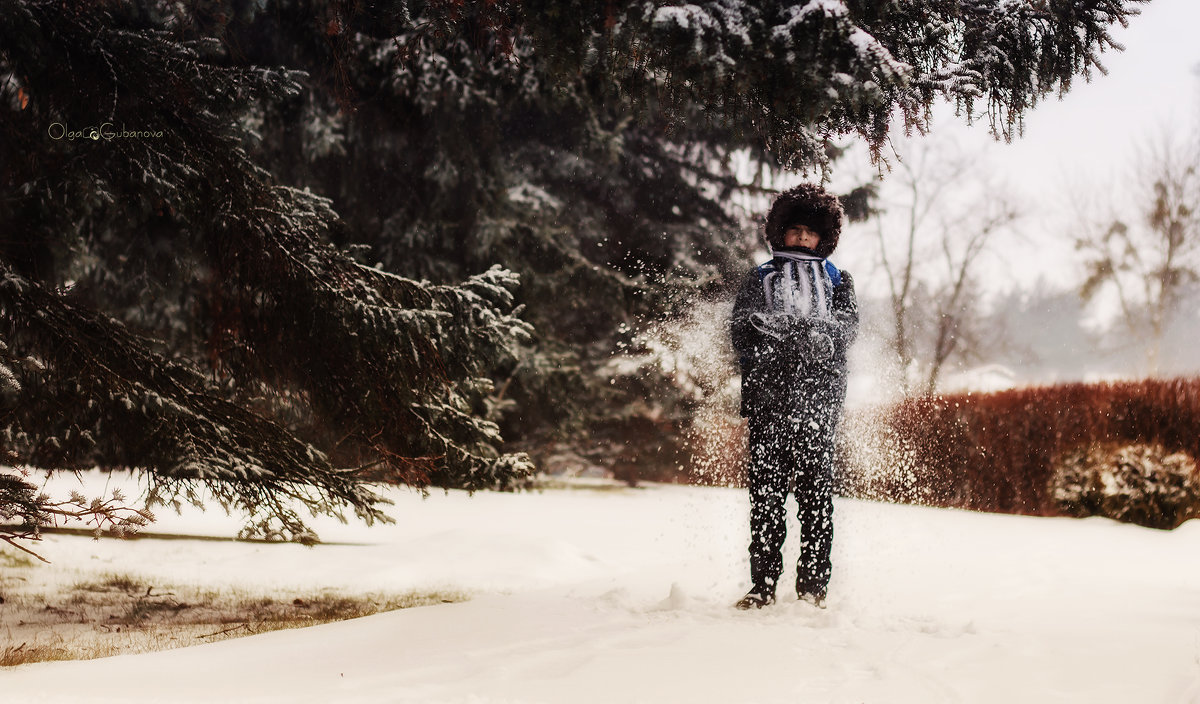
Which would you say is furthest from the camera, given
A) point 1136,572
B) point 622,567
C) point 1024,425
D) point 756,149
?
point 756,149

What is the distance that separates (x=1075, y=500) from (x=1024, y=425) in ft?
4.46

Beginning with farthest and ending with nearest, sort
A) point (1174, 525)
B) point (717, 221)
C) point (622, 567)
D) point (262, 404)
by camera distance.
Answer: point (717, 221)
point (1174, 525)
point (622, 567)
point (262, 404)

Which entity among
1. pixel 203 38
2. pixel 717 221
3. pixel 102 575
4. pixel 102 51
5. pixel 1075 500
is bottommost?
pixel 102 575

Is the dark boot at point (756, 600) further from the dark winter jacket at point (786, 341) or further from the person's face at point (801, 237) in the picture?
the person's face at point (801, 237)

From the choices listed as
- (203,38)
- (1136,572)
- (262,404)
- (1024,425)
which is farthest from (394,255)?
(1136,572)

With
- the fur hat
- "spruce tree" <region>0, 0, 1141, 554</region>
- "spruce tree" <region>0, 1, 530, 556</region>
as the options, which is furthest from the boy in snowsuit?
"spruce tree" <region>0, 1, 530, 556</region>

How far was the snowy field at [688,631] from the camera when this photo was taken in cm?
277

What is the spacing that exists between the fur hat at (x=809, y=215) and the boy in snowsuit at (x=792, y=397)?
393mm

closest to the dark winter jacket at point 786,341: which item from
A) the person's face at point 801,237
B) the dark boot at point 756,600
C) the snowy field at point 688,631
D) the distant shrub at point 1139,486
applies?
the person's face at point 801,237

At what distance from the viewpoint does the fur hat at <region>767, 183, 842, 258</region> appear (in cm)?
449

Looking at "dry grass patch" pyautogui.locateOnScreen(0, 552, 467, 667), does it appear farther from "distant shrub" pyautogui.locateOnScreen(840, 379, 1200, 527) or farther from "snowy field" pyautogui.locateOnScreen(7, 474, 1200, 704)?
"distant shrub" pyautogui.locateOnScreen(840, 379, 1200, 527)

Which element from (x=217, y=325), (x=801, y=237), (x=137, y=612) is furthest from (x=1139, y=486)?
(x=137, y=612)

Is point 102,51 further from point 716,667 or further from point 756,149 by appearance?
point 756,149

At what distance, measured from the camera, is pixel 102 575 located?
19.2 ft
